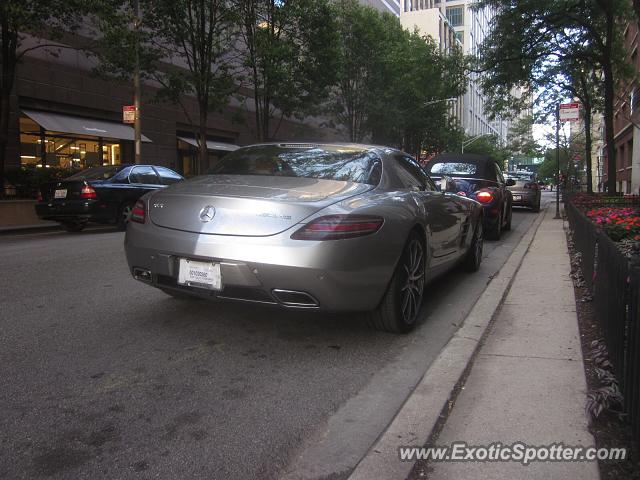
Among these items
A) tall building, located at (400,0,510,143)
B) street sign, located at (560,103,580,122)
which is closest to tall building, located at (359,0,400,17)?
tall building, located at (400,0,510,143)

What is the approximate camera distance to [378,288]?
12.4ft

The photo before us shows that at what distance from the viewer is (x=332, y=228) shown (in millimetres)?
3461

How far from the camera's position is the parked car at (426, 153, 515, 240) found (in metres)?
9.86

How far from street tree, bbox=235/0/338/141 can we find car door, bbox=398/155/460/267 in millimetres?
13711

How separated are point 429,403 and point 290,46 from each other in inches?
683

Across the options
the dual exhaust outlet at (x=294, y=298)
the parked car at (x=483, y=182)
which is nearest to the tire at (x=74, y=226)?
the parked car at (x=483, y=182)

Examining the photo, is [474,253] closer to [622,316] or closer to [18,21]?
[622,316]

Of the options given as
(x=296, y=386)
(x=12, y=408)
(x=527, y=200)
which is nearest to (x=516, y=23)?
(x=527, y=200)

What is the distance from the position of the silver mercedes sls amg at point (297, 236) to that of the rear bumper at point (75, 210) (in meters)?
7.76

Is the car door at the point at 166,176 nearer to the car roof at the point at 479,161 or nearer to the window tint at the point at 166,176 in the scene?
the window tint at the point at 166,176

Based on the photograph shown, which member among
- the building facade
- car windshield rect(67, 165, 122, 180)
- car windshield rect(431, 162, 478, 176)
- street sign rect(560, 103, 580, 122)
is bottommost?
car windshield rect(431, 162, 478, 176)

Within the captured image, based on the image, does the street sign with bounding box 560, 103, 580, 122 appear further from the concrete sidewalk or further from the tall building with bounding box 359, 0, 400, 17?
the tall building with bounding box 359, 0, 400, 17

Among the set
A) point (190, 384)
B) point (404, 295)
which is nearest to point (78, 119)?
point (404, 295)

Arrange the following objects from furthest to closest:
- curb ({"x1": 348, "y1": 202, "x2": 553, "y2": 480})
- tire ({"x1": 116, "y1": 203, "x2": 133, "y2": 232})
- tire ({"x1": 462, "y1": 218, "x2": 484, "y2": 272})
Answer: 1. tire ({"x1": 116, "y1": 203, "x2": 133, "y2": 232})
2. tire ({"x1": 462, "y1": 218, "x2": 484, "y2": 272})
3. curb ({"x1": 348, "y1": 202, "x2": 553, "y2": 480})
